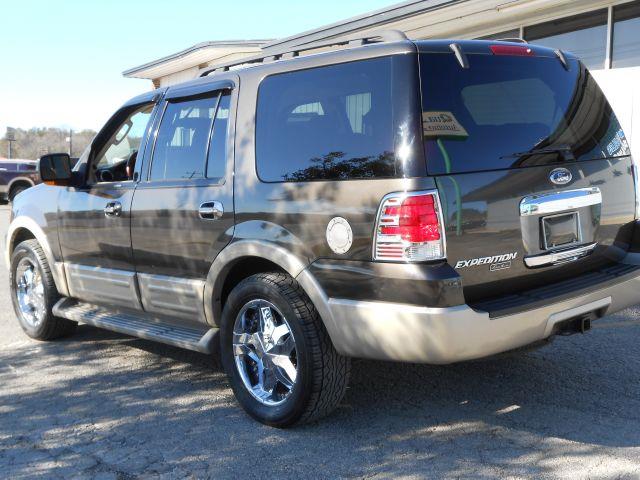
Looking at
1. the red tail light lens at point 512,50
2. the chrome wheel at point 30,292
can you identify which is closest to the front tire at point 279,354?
the red tail light lens at point 512,50

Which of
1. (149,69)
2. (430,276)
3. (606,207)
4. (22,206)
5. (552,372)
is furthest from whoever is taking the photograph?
(149,69)

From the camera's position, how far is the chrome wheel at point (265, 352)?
3.95 metres

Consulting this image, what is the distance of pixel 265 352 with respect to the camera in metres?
4.05

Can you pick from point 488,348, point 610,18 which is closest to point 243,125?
point 488,348

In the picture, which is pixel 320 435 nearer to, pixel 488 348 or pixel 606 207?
pixel 488 348

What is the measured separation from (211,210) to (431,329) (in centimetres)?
158

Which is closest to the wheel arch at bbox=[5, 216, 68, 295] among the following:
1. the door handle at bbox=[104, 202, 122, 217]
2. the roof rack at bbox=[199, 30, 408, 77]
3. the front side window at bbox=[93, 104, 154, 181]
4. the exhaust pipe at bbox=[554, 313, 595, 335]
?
the front side window at bbox=[93, 104, 154, 181]

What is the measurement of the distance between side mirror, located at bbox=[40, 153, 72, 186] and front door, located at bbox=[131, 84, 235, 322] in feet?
2.78

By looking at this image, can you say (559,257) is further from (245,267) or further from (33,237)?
(33,237)

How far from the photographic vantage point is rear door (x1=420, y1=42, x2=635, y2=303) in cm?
342

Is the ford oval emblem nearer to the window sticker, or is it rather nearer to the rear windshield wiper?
the rear windshield wiper

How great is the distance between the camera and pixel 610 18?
10.9 meters

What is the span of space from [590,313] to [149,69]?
60.4 ft

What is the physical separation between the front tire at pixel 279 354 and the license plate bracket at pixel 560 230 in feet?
4.01
